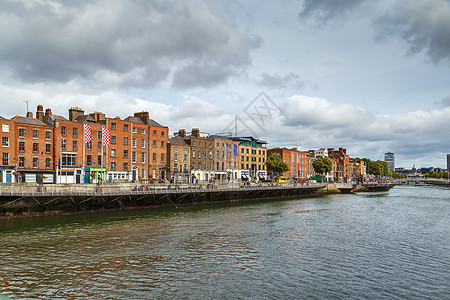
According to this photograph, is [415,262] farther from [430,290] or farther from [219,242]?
[219,242]

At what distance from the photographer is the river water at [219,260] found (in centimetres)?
1978

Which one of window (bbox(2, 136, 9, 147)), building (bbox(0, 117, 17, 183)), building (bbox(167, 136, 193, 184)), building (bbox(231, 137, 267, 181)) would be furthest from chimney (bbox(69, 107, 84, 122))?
building (bbox(231, 137, 267, 181))

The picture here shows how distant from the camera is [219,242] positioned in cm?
3142

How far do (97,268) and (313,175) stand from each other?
460 feet

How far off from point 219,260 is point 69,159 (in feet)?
155

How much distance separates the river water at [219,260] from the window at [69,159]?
2289cm

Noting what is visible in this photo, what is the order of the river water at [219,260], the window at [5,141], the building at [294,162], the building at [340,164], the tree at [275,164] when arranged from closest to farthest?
1. the river water at [219,260]
2. the window at [5,141]
3. the tree at [275,164]
4. the building at [294,162]
5. the building at [340,164]

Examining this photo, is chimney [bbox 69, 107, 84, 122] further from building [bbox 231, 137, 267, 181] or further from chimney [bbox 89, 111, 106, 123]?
building [bbox 231, 137, 267, 181]

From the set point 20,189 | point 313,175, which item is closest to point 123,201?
point 20,189

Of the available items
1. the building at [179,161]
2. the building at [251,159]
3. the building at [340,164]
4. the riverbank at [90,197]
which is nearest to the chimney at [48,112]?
the riverbank at [90,197]

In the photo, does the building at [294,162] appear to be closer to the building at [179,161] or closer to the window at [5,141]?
the building at [179,161]

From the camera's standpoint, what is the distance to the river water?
19.8 meters

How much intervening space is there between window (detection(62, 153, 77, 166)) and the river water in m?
22.9

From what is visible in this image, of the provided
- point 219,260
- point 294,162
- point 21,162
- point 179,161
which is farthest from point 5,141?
point 294,162
